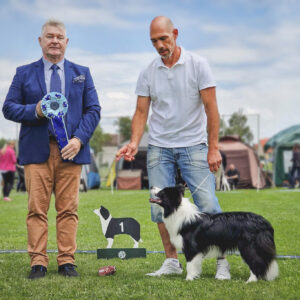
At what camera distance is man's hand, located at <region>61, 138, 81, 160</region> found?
3311mm

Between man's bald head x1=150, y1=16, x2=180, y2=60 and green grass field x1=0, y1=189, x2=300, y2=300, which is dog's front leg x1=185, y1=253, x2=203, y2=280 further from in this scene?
man's bald head x1=150, y1=16, x2=180, y2=60

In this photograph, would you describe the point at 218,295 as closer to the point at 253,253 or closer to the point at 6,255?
the point at 253,253

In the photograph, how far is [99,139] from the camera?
772 inches

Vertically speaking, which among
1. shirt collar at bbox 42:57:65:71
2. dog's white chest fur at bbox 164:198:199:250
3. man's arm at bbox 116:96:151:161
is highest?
shirt collar at bbox 42:57:65:71

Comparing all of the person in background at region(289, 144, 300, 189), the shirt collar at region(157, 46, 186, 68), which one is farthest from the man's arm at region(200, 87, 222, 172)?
the person in background at region(289, 144, 300, 189)

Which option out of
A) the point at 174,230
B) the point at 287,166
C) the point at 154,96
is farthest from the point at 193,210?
the point at 287,166

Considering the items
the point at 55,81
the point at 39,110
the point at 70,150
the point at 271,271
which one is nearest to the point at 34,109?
the point at 39,110

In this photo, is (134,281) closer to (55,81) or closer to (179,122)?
(179,122)

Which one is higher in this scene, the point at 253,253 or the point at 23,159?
the point at 23,159

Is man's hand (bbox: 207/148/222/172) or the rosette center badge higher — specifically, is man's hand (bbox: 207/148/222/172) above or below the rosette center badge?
below

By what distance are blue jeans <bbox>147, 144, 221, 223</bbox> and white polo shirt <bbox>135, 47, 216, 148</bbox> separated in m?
0.06

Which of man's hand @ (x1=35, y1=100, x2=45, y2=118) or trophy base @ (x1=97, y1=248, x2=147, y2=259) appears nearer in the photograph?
man's hand @ (x1=35, y1=100, x2=45, y2=118)

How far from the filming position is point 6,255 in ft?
14.5

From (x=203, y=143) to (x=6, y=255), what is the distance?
2.28 m
